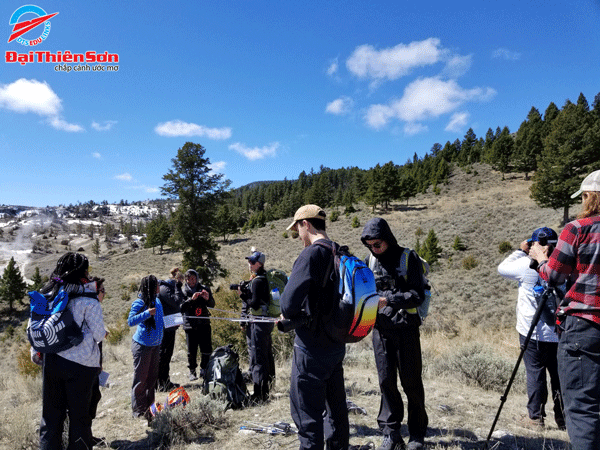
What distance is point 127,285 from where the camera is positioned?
35.5 metres

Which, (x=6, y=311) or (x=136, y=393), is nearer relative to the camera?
(x=136, y=393)

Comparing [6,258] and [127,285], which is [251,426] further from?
[6,258]

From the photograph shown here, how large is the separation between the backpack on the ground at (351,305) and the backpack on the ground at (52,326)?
2084 mm

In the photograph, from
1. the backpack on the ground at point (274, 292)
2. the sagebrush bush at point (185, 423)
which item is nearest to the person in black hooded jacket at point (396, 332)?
the backpack on the ground at point (274, 292)

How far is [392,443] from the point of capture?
296cm

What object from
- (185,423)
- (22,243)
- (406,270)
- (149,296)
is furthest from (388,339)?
(22,243)

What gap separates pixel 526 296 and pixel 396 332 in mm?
1727

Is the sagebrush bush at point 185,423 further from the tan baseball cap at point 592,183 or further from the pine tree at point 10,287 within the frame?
the pine tree at point 10,287

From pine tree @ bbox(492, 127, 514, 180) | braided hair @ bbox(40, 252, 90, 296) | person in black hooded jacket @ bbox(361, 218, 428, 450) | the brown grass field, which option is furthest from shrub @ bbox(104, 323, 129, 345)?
pine tree @ bbox(492, 127, 514, 180)

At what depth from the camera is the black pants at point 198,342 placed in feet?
19.7

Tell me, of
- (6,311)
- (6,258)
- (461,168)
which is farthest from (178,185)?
(6,258)

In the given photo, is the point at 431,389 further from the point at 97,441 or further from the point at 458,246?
the point at 458,246

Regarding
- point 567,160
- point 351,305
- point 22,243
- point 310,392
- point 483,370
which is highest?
point 567,160

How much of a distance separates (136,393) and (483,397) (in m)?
4.69
